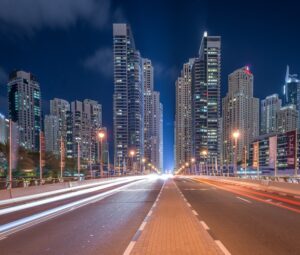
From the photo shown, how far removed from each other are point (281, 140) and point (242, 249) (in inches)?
5659

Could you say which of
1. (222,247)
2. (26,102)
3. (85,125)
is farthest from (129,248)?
(85,125)

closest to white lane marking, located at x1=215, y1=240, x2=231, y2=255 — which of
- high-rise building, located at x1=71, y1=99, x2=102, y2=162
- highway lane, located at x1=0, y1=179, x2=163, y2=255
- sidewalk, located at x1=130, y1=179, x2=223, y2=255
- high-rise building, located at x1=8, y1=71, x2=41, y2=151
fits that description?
sidewalk, located at x1=130, y1=179, x2=223, y2=255

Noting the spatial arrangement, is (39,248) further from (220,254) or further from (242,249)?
(242,249)

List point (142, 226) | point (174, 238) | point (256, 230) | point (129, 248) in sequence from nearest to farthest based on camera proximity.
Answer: point (129, 248), point (174, 238), point (256, 230), point (142, 226)

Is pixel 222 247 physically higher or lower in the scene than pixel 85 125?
lower

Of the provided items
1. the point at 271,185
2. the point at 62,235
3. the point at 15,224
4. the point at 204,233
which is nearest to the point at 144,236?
the point at 204,233

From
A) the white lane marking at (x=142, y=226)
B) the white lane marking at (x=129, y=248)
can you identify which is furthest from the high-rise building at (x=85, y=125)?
the white lane marking at (x=129, y=248)

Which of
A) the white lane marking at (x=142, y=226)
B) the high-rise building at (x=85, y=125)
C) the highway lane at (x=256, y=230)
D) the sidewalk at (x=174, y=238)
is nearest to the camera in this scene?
the sidewalk at (x=174, y=238)

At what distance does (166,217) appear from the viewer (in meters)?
13.8

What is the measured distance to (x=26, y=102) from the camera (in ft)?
535

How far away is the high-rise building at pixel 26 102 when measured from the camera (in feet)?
499

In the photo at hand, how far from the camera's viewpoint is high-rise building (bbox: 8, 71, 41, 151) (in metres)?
152

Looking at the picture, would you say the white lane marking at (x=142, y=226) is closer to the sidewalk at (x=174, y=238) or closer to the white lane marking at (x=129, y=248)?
the sidewalk at (x=174, y=238)

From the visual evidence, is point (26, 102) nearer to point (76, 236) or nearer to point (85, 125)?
point (85, 125)
